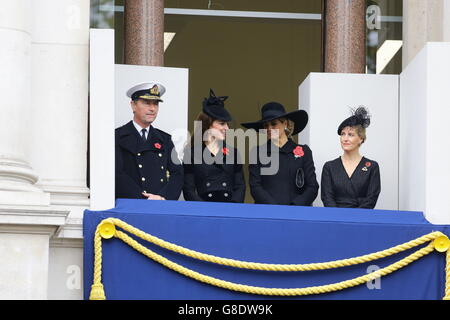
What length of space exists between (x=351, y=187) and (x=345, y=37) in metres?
4.28

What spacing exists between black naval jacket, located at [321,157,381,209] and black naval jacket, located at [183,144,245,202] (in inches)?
47.5

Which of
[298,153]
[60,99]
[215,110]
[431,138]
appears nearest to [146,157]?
[215,110]

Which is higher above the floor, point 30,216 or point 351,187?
point 351,187

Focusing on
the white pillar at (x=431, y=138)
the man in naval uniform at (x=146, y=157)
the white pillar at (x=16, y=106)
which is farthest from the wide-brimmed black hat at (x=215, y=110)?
the white pillar at (x=431, y=138)

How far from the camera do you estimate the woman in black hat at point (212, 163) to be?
23.7m

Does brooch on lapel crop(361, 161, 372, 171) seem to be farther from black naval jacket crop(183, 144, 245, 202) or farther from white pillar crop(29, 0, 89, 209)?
white pillar crop(29, 0, 89, 209)

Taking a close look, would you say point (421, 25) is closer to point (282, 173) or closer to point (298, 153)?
point (298, 153)

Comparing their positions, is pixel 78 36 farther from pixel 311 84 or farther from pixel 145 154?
pixel 311 84

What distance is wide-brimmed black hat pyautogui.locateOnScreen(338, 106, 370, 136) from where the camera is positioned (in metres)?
24.4

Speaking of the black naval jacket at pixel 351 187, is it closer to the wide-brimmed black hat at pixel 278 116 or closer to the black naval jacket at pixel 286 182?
the black naval jacket at pixel 286 182

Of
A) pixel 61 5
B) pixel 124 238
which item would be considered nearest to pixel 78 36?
pixel 61 5

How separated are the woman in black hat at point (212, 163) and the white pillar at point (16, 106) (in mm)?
2163

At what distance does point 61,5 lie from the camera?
2392cm

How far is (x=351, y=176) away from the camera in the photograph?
2412cm
